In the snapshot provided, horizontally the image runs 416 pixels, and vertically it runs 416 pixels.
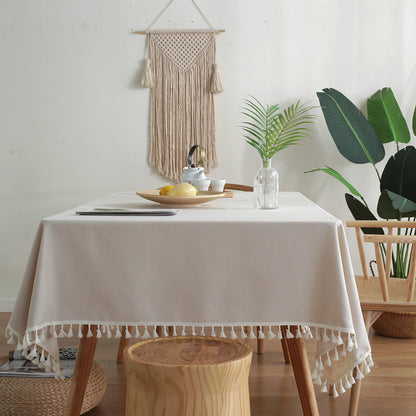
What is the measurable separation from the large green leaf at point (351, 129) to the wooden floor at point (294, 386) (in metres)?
1.11

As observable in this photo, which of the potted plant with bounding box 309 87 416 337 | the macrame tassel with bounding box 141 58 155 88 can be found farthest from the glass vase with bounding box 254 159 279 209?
the macrame tassel with bounding box 141 58 155 88

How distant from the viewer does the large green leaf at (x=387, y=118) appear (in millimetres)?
3471

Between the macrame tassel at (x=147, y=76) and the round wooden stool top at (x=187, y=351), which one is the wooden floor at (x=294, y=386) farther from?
the macrame tassel at (x=147, y=76)

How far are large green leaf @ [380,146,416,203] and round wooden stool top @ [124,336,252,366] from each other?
5.81ft

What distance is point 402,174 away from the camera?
124 inches

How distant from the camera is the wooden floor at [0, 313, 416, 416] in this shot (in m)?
2.31

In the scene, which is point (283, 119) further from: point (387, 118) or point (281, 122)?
point (387, 118)

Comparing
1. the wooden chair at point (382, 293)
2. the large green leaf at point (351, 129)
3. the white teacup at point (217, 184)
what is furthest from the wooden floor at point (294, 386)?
the large green leaf at point (351, 129)

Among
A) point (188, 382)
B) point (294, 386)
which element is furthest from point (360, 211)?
point (188, 382)

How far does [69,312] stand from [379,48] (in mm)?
2841

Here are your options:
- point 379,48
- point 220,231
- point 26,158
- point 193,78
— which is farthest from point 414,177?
point 26,158

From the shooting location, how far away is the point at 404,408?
2.32m

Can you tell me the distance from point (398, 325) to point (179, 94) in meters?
1.92

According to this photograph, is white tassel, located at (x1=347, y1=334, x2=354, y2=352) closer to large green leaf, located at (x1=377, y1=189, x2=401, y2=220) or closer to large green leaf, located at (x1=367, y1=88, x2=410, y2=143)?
large green leaf, located at (x1=377, y1=189, x2=401, y2=220)
